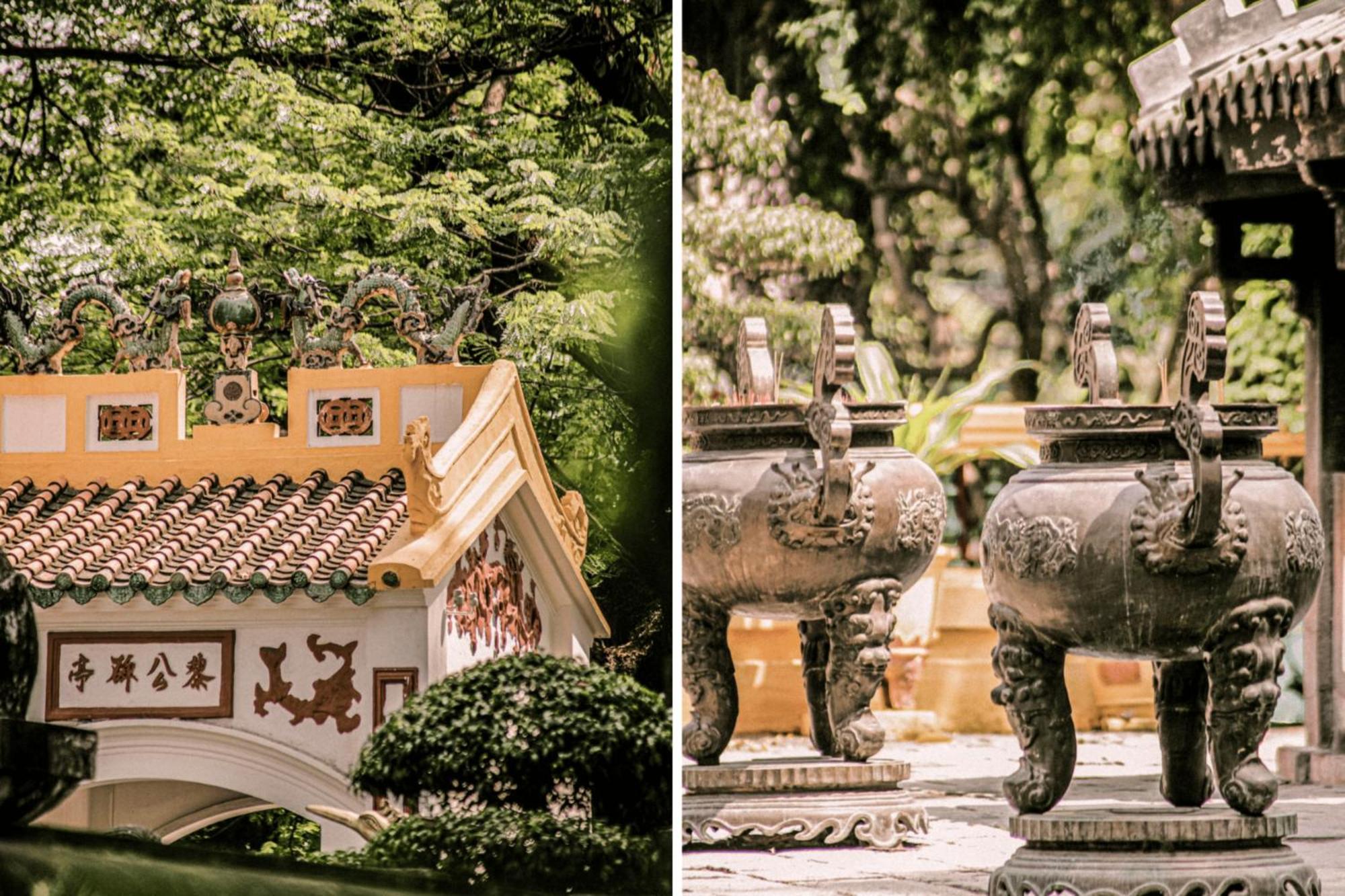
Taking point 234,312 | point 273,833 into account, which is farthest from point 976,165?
point 273,833

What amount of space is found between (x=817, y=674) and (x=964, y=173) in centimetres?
528

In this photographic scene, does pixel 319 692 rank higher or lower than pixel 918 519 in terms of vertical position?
lower

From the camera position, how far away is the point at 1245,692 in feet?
13.1

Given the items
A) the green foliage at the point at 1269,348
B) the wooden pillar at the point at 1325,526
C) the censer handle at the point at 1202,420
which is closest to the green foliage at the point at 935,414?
the green foliage at the point at 1269,348

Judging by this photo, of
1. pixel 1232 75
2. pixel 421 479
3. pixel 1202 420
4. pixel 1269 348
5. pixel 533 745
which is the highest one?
pixel 1232 75

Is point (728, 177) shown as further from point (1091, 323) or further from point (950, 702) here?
point (1091, 323)

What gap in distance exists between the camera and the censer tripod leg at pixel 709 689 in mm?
5457

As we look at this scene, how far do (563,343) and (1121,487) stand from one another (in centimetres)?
196

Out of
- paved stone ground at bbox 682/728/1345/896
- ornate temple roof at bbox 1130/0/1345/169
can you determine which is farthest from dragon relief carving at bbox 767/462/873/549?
ornate temple roof at bbox 1130/0/1345/169

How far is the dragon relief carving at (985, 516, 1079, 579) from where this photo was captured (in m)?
4.02

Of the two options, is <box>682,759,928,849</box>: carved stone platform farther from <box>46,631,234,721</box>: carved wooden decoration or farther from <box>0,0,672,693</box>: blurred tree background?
<box>46,631,234,721</box>: carved wooden decoration

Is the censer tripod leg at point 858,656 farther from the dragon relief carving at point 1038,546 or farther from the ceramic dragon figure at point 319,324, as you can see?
the ceramic dragon figure at point 319,324

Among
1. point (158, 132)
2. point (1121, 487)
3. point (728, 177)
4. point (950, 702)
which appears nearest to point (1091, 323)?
point (1121, 487)

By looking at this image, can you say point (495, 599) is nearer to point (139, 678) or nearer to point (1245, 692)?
point (139, 678)
